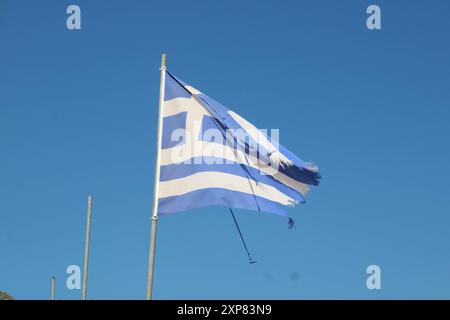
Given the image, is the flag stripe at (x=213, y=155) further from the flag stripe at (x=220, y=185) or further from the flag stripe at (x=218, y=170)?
the flag stripe at (x=220, y=185)

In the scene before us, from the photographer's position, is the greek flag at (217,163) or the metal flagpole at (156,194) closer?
the metal flagpole at (156,194)

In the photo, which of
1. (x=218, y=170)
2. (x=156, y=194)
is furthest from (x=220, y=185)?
(x=156, y=194)

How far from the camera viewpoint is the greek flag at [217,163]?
2069 cm

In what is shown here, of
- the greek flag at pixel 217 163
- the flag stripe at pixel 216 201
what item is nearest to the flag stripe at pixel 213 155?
the greek flag at pixel 217 163

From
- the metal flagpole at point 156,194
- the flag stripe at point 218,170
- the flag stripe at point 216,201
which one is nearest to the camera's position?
the metal flagpole at point 156,194

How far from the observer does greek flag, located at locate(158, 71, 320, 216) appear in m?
20.7

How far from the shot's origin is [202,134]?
21.5m

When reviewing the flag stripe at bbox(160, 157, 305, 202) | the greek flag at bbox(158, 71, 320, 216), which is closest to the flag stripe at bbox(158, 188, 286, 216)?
the greek flag at bbox(158, 71, 320, 216)

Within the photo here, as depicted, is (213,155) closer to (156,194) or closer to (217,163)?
(217,163)

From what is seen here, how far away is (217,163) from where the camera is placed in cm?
2141

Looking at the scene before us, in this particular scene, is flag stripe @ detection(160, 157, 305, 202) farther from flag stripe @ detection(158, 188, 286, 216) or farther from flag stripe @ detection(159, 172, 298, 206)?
flag stripe @ detection(158, 188, 286, 216)
